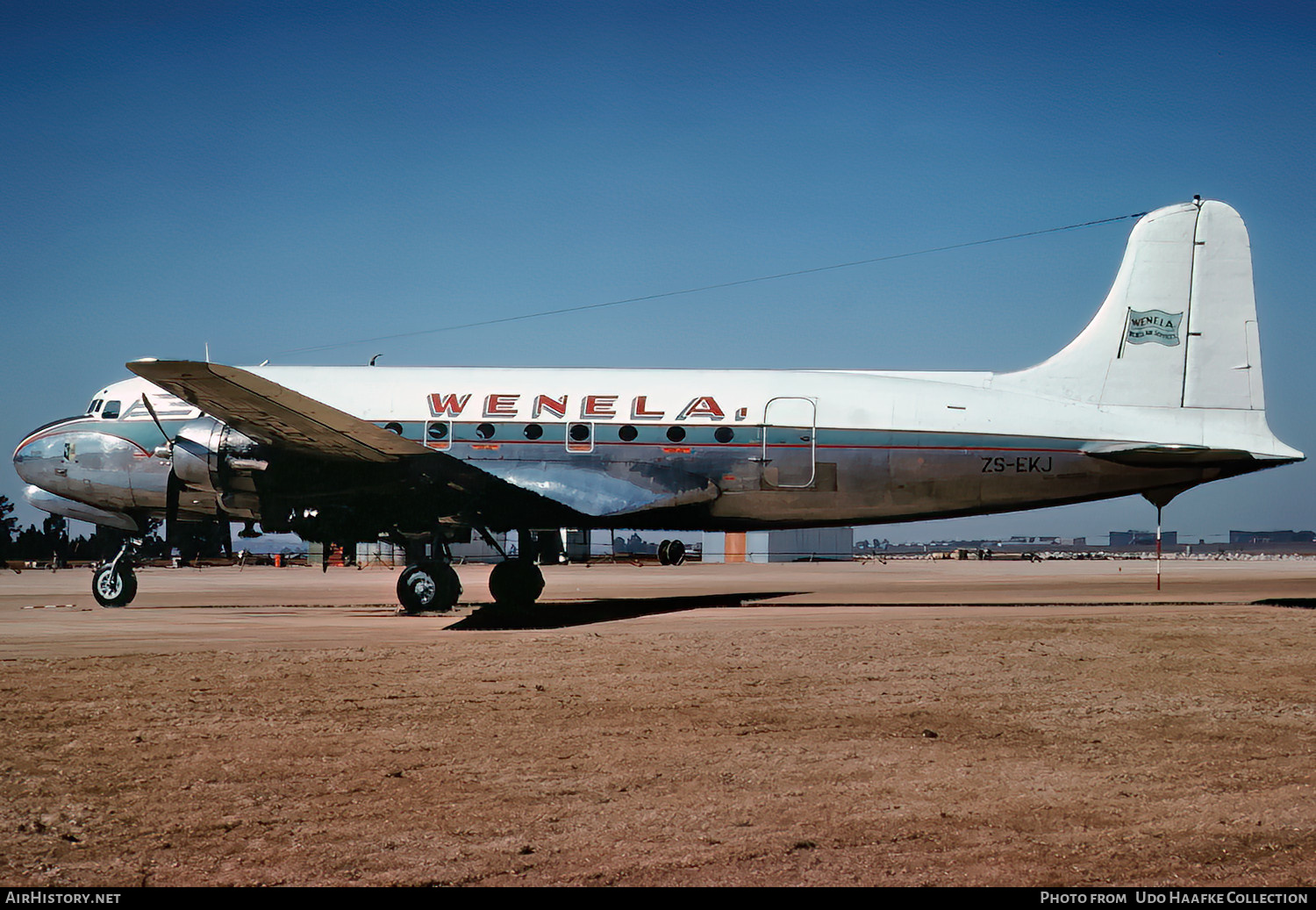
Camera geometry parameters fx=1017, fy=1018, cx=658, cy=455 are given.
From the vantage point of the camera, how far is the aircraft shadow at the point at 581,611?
17.7m

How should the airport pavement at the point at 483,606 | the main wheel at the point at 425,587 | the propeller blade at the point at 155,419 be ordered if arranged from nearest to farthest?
1. the airport pavement at the point at 483,606
2. the main wheel at the point at 425,587
3. the propeller blade at the point at 155,419

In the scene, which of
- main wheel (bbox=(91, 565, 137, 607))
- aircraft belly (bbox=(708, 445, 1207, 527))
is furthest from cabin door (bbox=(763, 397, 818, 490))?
main wheel (bbox=(91, 565, 137, 607))

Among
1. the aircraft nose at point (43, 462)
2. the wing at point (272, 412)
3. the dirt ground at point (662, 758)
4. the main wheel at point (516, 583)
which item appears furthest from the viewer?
the aircraft nose at point (43, 462)

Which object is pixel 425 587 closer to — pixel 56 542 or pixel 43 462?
pixel 43 462

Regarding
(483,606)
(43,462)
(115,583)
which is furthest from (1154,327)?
(43,462)

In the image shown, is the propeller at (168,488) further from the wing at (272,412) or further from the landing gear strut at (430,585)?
the landing gear strut at (430,585)

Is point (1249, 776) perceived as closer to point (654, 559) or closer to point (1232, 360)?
point (1232, 360)

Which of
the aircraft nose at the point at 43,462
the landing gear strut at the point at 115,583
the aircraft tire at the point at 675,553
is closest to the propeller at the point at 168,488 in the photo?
the landing gear strut at the point at 115,583

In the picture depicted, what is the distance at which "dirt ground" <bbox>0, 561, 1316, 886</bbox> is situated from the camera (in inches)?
201

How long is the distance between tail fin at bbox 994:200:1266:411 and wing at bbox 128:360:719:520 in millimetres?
8408

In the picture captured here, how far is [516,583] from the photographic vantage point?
22250mm

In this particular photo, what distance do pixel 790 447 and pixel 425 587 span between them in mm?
7891

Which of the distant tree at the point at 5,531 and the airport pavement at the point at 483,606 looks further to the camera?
the distant tree at the point at 5,531

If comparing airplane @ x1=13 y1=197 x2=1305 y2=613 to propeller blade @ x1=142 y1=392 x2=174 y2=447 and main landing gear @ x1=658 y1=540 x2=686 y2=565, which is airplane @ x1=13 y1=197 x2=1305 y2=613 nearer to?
propeller blade @ x1=142 y1=392 x2=174 y2=447
